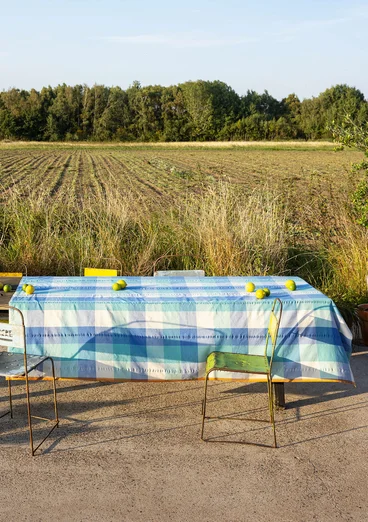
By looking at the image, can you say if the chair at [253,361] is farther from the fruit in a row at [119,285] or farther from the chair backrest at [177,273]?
the chair backrest at [177,273]

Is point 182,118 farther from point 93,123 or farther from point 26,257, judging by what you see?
point 26,257

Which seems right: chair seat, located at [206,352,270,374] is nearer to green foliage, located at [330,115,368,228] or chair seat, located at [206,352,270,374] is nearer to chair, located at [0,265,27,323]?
chair, located at [0,265,27,323]

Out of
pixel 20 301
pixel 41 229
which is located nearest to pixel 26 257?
pixel 41 229

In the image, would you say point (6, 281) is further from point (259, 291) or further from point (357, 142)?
point (357, 142)

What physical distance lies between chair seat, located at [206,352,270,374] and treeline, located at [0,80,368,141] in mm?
66008

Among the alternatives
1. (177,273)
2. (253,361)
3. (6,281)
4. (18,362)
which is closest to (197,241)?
(177,273)

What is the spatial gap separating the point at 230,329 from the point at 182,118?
79582 millimetres

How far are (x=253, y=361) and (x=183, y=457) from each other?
818 millimetres

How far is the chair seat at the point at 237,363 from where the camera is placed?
3989mm

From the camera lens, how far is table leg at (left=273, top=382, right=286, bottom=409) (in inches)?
181

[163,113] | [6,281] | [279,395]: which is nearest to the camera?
[279,395]

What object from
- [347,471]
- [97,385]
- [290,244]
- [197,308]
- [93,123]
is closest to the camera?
[347,471]

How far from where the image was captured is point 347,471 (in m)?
3.71

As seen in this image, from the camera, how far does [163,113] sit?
8238 cm
